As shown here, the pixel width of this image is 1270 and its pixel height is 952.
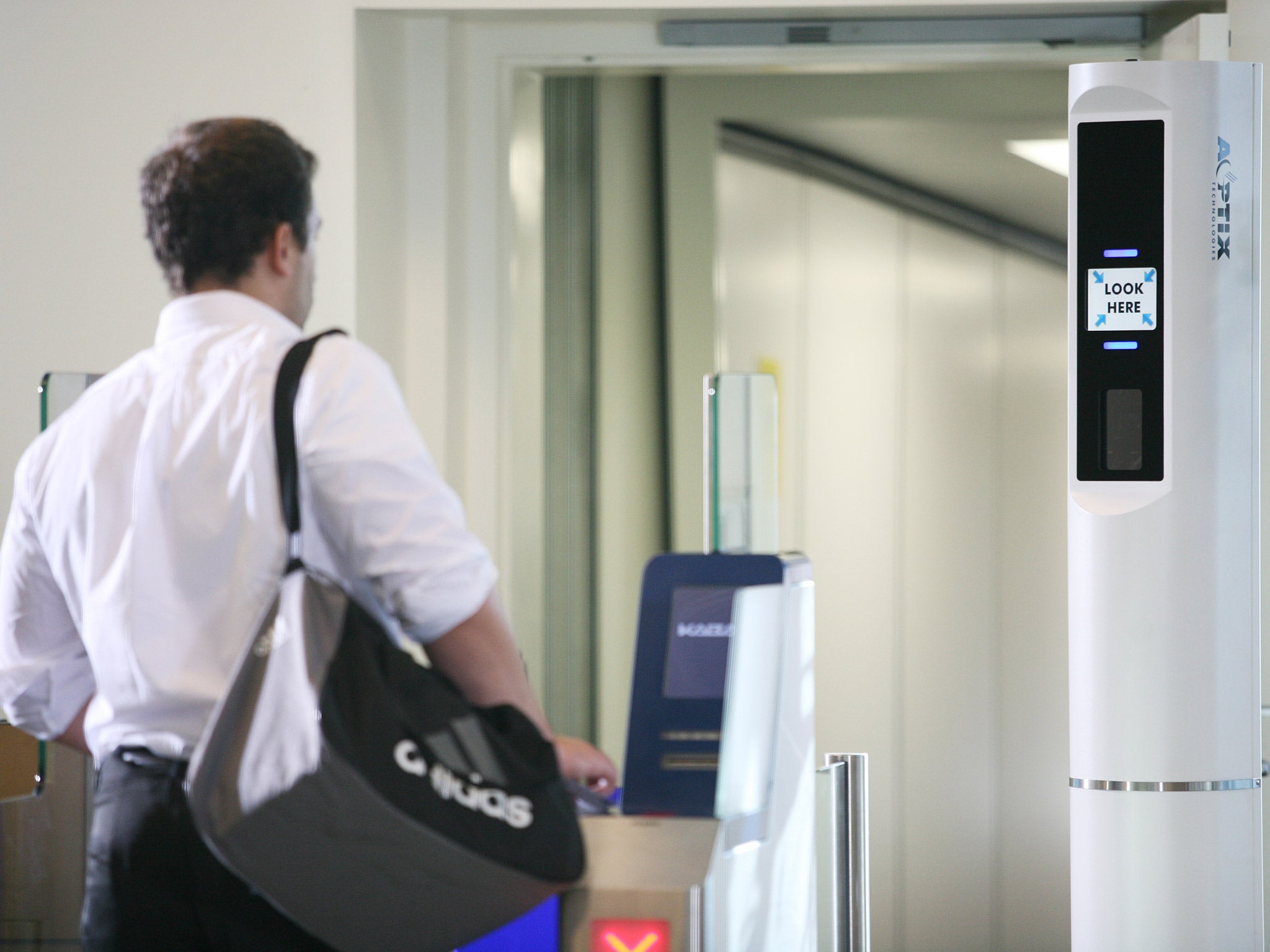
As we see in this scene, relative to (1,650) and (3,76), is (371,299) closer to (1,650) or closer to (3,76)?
(3,76)

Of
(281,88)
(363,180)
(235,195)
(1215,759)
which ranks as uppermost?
(281,88)

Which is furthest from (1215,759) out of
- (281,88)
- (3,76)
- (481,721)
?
(3,76)

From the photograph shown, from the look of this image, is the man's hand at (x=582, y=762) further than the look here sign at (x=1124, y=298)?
No

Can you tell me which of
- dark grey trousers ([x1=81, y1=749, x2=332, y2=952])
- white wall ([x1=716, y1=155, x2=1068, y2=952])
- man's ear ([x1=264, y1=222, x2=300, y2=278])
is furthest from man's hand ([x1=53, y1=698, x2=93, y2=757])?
white wall ([x1=716, y1=155, x2=1068, y2=952])

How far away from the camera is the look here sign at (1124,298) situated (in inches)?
109

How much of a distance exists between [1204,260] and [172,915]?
7.41 feet

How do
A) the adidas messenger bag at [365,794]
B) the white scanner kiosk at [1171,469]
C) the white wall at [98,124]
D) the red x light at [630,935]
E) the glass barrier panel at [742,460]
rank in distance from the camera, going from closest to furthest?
the adidas messenger bag at [365,794] → the red x light at [630,935] → the glass barrier panel at [742,460] → the white scanner kiosk at [1171,469] → the white wall at [98,124]

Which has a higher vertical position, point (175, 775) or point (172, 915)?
point (175, 775)

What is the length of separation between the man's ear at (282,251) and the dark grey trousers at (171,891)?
49cm

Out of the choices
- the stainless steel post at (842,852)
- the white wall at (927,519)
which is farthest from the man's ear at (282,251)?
the white wall at (927,519)

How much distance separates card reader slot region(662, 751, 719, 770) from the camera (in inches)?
61.0

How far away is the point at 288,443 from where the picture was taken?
1.27m

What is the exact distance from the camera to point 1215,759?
277 cm

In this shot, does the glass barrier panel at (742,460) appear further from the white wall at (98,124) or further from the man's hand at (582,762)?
the white wall at (98,124)
